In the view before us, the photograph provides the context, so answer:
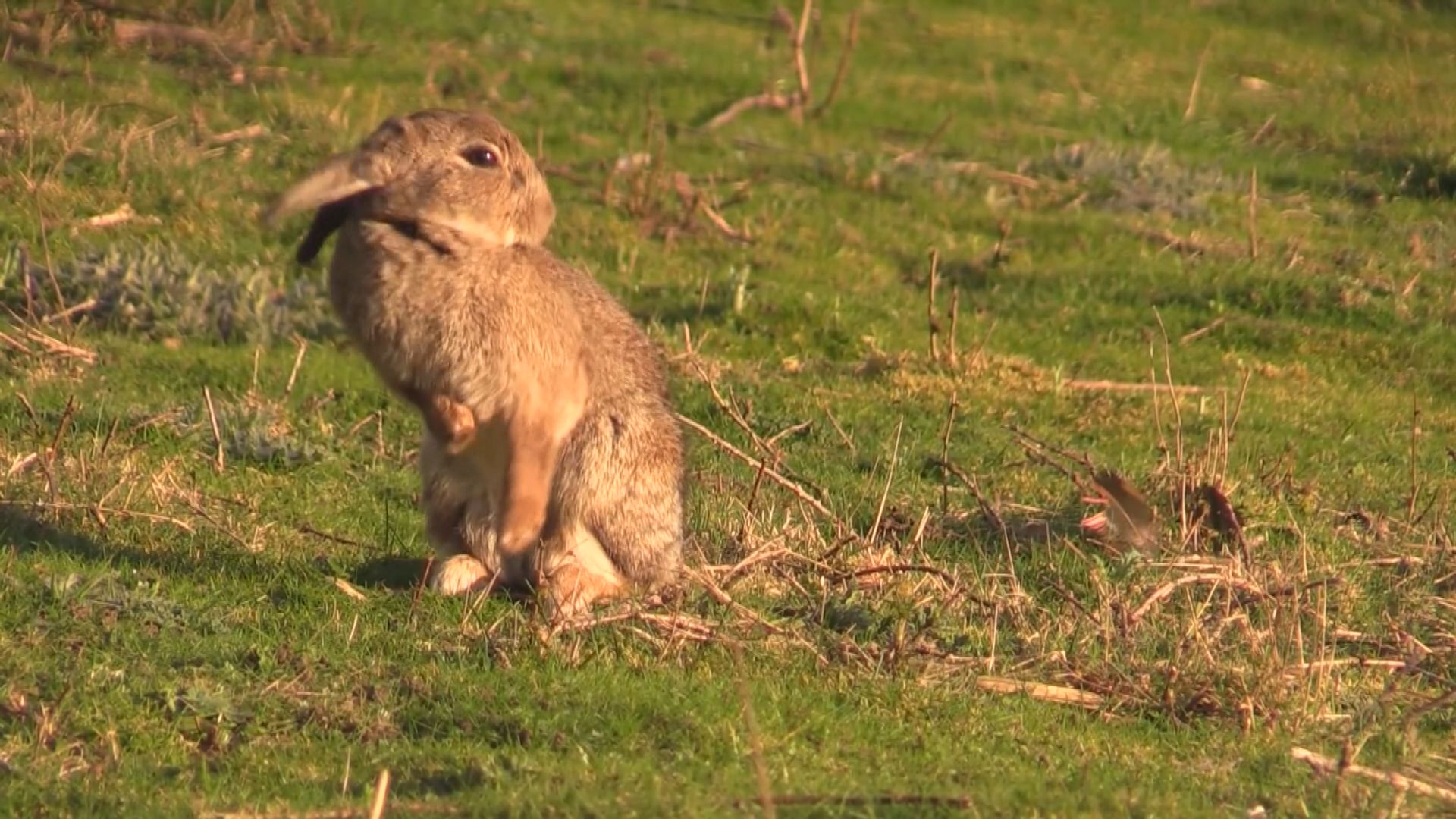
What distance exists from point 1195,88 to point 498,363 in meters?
12.9

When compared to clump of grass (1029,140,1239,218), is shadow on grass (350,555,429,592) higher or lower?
higher

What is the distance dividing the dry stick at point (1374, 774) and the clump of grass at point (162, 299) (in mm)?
7233

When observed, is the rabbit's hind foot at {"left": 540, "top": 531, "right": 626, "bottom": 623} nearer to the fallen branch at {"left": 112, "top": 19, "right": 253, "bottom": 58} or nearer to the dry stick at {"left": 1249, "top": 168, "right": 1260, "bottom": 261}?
the dry stick at {"left": 1249, "top": 168, "right": 1260, "bottom": 261}

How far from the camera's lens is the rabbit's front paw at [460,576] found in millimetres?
7699

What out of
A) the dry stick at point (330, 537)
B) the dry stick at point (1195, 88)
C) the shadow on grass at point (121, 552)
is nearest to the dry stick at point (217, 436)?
the dry stick at point (330, 537)

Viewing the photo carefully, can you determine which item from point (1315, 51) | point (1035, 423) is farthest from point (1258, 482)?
point (1315, 51)

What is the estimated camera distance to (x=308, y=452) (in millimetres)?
9930

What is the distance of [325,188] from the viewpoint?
6.82 m

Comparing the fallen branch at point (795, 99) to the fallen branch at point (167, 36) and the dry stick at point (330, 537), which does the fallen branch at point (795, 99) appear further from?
the dry stick at point (330, 537)

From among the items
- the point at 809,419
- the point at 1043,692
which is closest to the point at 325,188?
the point at 1043,692

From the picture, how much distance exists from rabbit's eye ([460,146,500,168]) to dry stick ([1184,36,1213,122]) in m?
12.4

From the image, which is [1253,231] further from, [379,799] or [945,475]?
[379,799]

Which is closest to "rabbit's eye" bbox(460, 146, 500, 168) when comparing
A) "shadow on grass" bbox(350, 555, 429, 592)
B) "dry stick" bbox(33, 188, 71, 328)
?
"shadow on grass" bbox(350, 555, 429, 592)

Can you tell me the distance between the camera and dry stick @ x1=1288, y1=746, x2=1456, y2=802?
20.7 feet
